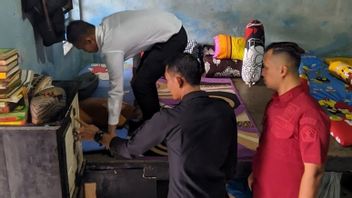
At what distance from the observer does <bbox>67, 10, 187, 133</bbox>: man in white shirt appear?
224 centimetres

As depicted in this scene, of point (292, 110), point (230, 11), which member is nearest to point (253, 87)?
point (230, 11)

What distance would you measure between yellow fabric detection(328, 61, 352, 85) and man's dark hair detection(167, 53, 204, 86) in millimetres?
2586

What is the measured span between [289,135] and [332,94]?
2.05 metres

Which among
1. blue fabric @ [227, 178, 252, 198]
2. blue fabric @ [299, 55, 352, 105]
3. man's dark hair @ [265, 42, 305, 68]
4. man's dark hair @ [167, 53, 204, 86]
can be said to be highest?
man's dark hair @ [265, 42, 305, 68]

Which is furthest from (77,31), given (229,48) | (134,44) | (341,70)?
(341,70)

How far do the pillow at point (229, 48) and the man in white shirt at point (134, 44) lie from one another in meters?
1.28

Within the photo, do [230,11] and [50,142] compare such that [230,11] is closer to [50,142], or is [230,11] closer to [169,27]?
[169,27]

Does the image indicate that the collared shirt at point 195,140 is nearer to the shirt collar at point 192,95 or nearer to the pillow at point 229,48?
the shirt collar at point 192,95

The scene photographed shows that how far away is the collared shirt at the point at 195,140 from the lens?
1497 mm

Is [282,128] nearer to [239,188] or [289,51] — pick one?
[289,51]

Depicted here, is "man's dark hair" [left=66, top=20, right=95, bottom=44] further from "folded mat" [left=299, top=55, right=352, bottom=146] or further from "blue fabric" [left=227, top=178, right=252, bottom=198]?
"folded mat" [left=299, top=55, right=352, bottom=146]

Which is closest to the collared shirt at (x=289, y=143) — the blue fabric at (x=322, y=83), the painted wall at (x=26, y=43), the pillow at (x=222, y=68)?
the painted wall at (x=26, y=43)

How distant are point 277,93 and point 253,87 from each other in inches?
80.0

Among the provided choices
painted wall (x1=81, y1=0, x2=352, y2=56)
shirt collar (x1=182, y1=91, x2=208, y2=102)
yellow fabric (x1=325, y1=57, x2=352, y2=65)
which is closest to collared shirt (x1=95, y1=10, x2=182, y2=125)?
shirt collar (x1=182, y1=91, x2=208, y2=102)
